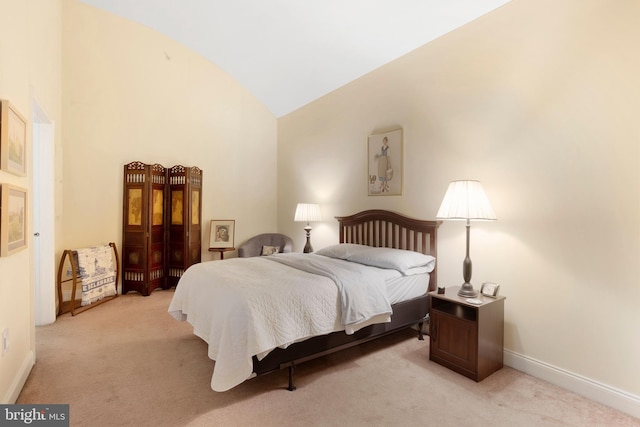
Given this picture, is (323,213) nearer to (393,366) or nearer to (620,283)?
(393,366)

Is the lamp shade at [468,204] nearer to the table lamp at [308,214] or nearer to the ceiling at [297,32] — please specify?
the ceiling at [297,32]

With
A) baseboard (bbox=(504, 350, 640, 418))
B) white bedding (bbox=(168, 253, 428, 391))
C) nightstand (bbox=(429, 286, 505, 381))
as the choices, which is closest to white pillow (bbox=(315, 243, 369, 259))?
white bedding (bbox=(168, 253, 428, 391))

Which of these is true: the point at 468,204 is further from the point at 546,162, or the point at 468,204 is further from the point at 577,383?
the point at 577,383

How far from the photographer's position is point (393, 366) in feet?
8.09

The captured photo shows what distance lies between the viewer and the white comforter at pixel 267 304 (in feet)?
6.15

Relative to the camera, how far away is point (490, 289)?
2.49 m

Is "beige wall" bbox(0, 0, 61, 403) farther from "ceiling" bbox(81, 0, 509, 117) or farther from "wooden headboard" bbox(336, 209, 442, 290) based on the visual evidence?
"wooden headboard" bbox(336, 209, 442, 290)

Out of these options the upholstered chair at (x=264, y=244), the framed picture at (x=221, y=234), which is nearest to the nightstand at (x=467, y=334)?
the upholstered chair at (x=264, y=244)

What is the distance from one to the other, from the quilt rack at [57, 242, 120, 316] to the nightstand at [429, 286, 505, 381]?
3.86 metres

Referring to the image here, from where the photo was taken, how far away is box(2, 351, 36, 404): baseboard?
1868 mm

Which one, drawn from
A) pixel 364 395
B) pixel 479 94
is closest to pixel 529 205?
pixel 479 94

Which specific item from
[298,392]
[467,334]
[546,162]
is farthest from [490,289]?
[298,392]

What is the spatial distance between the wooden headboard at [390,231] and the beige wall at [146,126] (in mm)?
2129

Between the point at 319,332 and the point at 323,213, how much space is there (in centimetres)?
257
